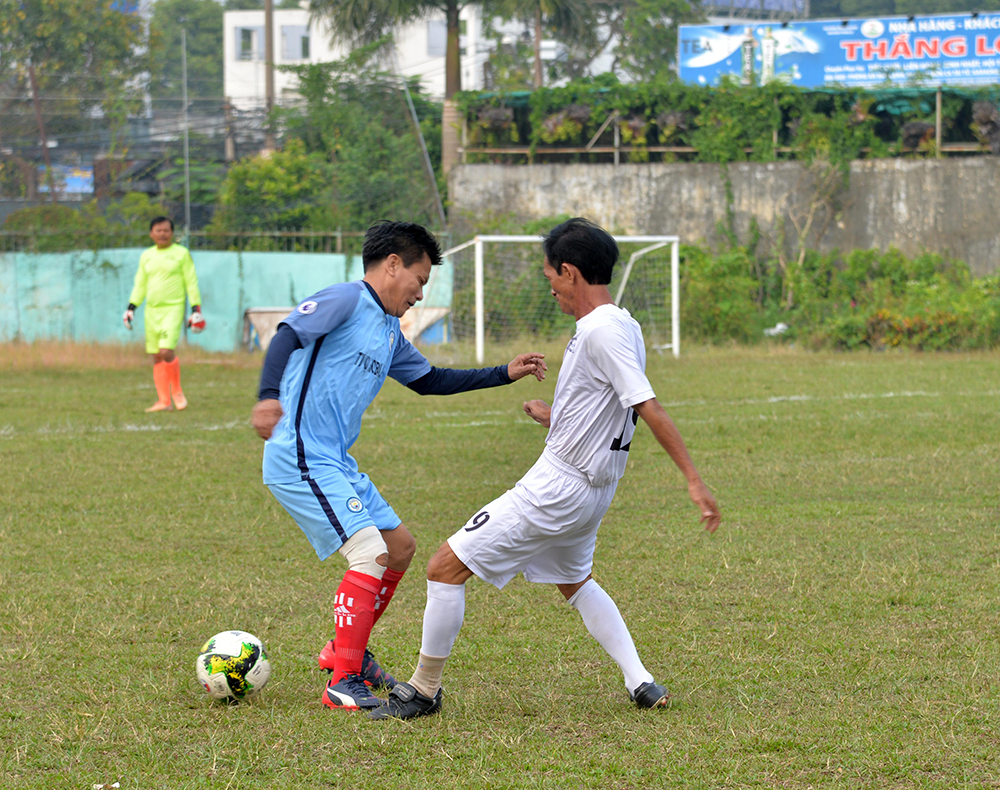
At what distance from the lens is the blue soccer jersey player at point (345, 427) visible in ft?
13.4

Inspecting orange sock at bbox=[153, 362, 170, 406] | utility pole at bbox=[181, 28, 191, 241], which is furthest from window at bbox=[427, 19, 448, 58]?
orange sock at bbox=[153, 362, 170, 406]

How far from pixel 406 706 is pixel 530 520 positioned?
0.78m

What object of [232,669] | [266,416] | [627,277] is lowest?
[232,669]

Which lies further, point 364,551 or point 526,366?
point 526,366

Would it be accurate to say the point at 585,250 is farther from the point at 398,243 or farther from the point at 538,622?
the point at 538,622

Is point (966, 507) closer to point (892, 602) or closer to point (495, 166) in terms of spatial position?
point (892, 602)

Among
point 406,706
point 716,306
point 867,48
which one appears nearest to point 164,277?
point 406,706

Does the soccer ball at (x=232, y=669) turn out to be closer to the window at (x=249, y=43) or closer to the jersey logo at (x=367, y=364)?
the jersey logo at (x=367, y=364)

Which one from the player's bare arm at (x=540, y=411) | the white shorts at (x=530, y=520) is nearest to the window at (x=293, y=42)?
the player's bare arm at (x=540, y=411)

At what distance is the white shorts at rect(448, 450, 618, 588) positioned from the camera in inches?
152

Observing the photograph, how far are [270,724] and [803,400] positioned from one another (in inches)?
419

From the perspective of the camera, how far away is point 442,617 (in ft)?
12.8

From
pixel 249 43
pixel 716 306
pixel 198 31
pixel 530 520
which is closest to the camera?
pixel 530 520

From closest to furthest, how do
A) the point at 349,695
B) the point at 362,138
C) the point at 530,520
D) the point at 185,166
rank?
the point at 530,520 → the point at 349,695 → the point at 185,166 → the point at 362,138
